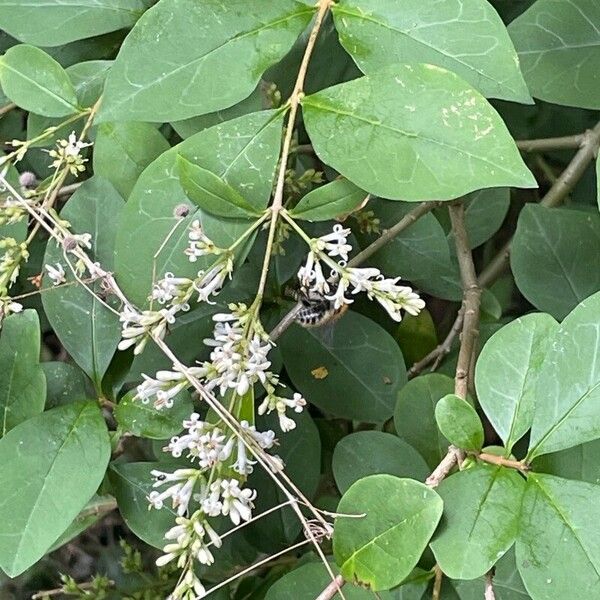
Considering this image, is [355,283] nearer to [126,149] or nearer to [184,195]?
[184,195]

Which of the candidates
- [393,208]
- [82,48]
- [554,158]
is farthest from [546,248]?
[82,48]

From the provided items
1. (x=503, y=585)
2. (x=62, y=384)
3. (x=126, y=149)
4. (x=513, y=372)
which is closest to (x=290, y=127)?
(x=126, y=149)

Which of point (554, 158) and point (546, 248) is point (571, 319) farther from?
point (554, 158)

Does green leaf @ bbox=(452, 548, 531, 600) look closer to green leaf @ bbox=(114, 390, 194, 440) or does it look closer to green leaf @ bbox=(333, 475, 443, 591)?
green leaf @ bbox=(333, 475, 443, 591)

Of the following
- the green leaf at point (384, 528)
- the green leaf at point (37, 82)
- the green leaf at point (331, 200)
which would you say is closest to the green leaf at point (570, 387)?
the green leaf at point (384, 528)

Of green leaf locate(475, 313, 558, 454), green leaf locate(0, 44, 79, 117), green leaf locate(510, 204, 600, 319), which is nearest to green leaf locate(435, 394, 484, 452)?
green leaf locate(475, 313, 558, 454)
